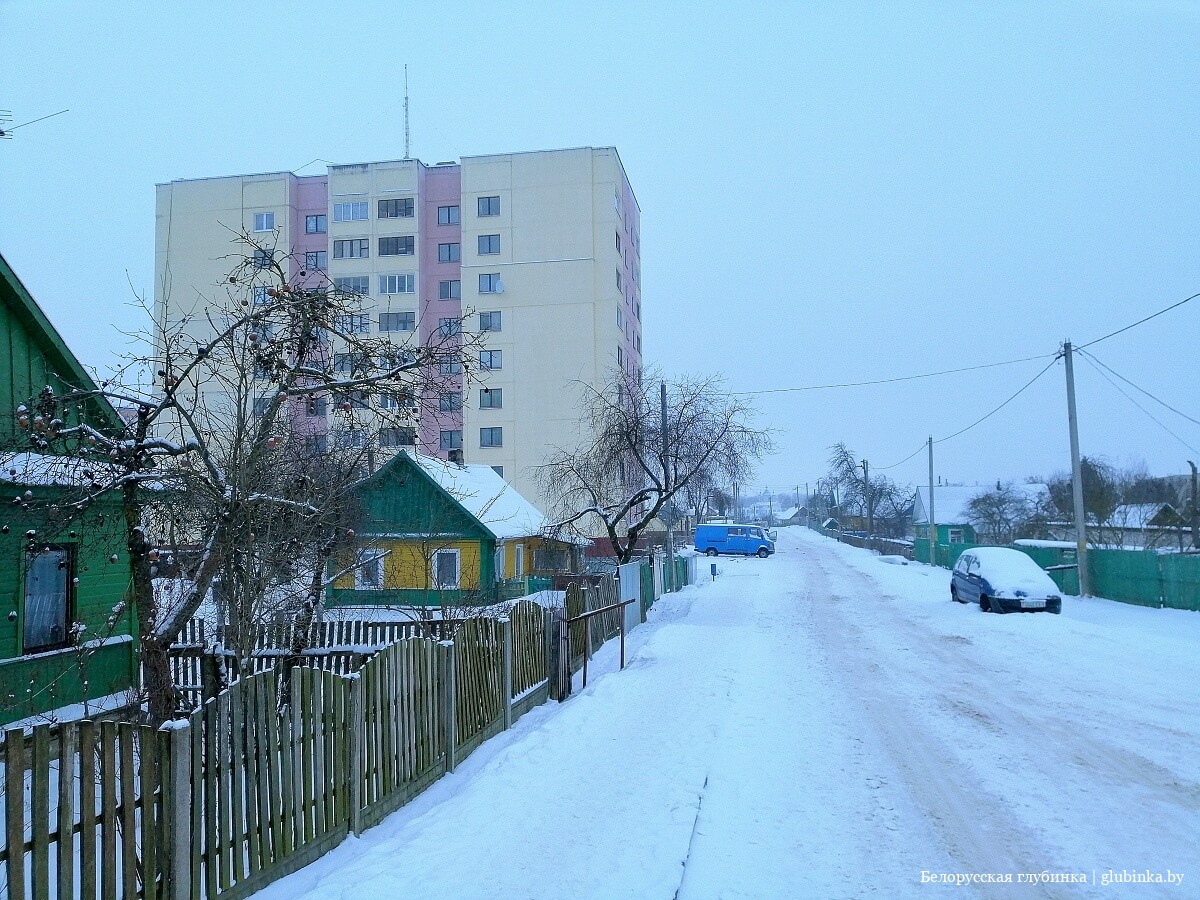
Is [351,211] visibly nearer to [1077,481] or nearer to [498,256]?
[498,256]

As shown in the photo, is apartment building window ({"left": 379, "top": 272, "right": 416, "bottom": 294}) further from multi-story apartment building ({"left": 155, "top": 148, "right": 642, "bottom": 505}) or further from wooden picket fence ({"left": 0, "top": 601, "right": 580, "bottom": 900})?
wooden picket fence ({"left": 0, "top": 601, "right": 580, "bottom": 900})

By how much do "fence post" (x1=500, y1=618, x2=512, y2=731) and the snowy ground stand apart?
0.26 meters

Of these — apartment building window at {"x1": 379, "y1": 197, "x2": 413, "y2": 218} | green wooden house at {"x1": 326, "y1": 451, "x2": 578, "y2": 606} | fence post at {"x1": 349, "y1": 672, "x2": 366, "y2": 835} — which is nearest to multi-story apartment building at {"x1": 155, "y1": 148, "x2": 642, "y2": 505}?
apartment building window at {"x1": 379, "y1": 197, "x2": 413, "y2": 218}

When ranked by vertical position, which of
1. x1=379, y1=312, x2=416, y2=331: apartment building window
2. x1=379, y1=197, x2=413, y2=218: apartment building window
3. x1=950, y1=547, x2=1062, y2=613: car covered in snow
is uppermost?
x1=379, y1=197, x2=413, y2=218: apartment building window

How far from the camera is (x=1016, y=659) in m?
14.3

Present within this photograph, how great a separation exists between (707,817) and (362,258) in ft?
154

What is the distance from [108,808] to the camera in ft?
13.4

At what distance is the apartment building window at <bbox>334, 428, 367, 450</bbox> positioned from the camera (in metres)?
9.94

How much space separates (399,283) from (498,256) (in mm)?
5961

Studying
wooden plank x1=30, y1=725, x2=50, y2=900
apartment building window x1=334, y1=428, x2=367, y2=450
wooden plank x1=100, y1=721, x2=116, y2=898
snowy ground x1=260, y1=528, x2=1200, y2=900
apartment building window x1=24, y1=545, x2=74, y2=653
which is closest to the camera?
wooden plank x1=30, y1=725, x2=50, y2=900

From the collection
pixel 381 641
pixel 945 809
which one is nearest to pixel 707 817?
pixel 945 809

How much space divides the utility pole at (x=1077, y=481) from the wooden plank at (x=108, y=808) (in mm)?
24913

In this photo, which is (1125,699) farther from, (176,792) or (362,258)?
(362,258)

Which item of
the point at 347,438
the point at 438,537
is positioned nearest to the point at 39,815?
the point at 347,438
